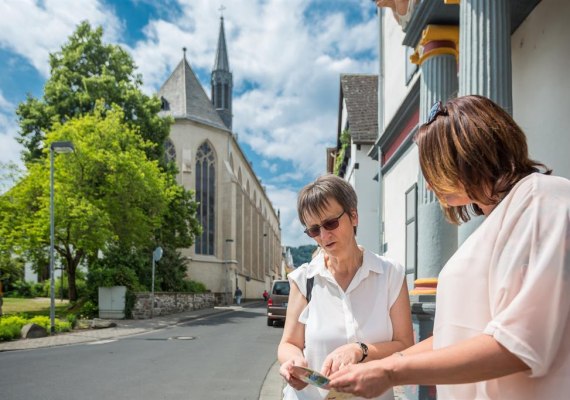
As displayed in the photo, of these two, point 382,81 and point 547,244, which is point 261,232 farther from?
point 547,244

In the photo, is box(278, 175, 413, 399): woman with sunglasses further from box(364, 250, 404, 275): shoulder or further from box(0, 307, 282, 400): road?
box(0, 307, 282, 400): road

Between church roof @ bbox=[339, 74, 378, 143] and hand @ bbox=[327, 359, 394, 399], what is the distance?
2025cm

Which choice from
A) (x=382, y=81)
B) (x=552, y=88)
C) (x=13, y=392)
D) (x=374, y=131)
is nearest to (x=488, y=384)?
(x=552, y=88)

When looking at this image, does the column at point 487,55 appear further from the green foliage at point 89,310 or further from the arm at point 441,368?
the green foliage at point 89,310

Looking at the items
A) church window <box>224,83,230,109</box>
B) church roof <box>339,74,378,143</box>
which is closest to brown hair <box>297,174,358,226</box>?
church roof <box>339,74,378,143</box>

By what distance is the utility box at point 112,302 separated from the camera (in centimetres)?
2291

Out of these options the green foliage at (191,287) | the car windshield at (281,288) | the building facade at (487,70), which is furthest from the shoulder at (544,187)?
the green foliage at (191,287)

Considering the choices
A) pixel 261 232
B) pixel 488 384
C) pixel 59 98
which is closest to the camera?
pixel 488 384

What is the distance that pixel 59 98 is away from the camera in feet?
93.9

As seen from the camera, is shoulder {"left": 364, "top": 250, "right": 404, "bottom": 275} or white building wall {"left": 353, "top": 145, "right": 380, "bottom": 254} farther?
white building wall {"left": 353, "top": 145, "right": 380, "bottom": 254}

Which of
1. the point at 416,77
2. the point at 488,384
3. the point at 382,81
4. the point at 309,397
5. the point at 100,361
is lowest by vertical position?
the point at 100,361

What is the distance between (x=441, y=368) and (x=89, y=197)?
22529 mm

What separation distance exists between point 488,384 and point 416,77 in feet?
29.4

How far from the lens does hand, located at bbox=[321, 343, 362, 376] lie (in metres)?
1.91
